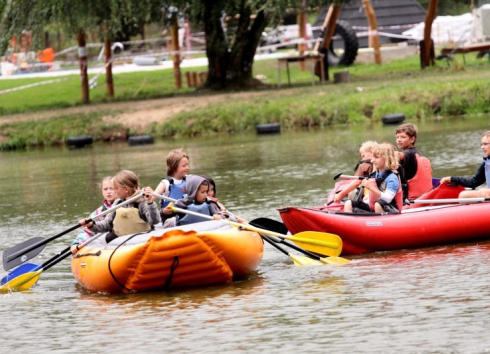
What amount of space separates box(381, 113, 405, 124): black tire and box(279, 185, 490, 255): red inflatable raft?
13.9 m

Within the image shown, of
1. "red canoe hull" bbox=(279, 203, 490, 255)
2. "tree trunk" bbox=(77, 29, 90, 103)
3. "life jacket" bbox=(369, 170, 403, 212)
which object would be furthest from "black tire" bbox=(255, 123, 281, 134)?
"red canoe hull" bbox=(279, 203, 490, 255)

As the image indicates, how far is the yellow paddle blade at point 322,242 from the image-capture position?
10.8 metres

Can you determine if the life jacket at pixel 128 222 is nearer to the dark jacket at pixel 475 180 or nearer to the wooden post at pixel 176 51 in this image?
the dark jacket at pixel 475 180

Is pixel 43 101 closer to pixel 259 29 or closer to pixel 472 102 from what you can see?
pixel 259 29

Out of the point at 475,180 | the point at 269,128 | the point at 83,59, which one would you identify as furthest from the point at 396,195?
the point at 83,59

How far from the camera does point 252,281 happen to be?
1029 cm

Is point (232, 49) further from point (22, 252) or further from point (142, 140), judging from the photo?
point (22, 252)

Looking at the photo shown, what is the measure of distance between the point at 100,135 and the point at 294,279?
18.4 metres

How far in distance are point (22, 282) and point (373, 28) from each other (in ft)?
89.1

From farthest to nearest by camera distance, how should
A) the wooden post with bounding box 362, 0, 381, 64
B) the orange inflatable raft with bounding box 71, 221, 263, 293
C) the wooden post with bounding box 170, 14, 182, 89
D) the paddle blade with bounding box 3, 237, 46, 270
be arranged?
the wooden post with bounding box 362, 0, 381, 64, the wooden post with bounding box 170, 14, 182, 89, the paddle blade with bounding box 3, 237, 46, 270, the orange inflatable raft with bounding box 71, 221, 263, 293

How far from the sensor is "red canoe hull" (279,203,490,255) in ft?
36.6

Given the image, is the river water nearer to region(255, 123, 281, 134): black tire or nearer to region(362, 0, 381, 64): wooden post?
region(255, 123, 281, 134): black tire

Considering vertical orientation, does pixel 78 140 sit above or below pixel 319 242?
below

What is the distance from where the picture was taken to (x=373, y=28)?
36.4m
